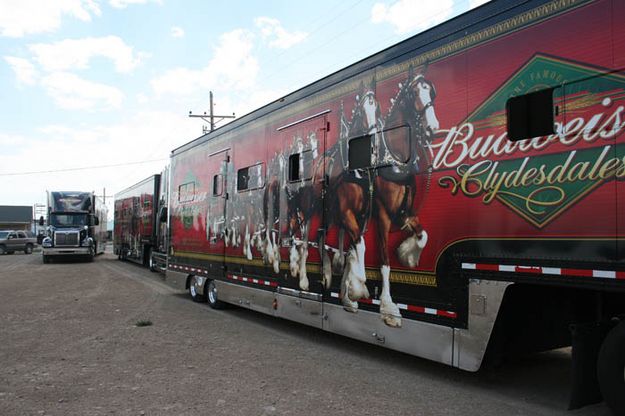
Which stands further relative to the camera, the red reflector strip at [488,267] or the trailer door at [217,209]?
the trailer door at [217,209]

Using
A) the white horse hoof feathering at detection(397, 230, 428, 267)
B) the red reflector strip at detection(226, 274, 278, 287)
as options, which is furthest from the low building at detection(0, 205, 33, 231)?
the white horse hoof feathering at detection(397, 230, 428, 267)

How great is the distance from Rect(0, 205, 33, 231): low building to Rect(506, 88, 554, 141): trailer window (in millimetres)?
74329

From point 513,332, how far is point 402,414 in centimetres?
140

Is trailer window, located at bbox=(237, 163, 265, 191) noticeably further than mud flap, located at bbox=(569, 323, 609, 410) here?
Yes

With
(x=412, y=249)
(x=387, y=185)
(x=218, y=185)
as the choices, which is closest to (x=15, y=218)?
(x=218, y=185)

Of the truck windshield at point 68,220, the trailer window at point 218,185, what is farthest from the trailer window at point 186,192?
the truck windshield at point 68,220

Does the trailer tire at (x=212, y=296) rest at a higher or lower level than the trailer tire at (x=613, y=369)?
lower

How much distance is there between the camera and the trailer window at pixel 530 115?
405 centimetres

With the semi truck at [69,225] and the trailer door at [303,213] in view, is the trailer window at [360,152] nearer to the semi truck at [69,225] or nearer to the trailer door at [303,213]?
the trailer door at [303,213]

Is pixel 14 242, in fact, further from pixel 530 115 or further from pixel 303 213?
pixel 530 115

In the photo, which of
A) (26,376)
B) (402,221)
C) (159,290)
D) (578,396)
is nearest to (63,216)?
(159,290)

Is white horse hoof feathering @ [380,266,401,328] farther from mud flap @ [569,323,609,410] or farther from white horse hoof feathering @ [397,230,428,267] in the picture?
mud flap @ [569,323,609,410]

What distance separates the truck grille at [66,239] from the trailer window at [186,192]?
590 inches

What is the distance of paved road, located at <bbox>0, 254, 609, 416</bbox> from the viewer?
14.8ft
